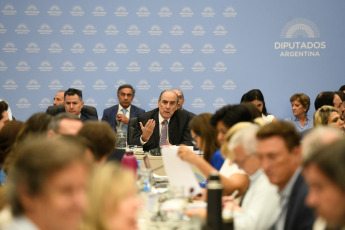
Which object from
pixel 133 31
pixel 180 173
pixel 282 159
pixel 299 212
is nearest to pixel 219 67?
pixel 133 31

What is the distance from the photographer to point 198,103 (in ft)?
29.2

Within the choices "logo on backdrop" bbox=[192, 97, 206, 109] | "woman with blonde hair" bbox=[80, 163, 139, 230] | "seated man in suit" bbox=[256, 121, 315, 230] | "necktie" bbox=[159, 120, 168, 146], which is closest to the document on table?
"seated man in suit" bbox=[256, 121, 315, 230]

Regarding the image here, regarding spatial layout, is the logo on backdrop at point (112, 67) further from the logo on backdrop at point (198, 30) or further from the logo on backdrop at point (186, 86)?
the logo on backdrop at point (198, 30)

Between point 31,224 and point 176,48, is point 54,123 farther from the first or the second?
point 176,48

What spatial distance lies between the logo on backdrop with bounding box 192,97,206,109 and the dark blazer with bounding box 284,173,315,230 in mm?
6509

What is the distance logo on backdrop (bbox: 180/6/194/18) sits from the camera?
8.86 metres

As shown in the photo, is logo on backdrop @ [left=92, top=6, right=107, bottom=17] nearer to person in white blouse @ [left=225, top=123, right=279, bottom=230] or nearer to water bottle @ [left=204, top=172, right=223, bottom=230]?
person in white blouse @ [left=225, top=123, right=279, bottom=230]

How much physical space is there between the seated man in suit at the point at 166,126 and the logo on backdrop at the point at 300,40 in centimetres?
278

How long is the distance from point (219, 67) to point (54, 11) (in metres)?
2.97

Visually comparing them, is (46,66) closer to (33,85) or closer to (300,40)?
(33,85)

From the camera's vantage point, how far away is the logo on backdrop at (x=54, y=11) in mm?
8859

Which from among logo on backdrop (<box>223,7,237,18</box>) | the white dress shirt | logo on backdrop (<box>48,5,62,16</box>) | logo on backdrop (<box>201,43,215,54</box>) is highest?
logo on backdrop (<box>48,5,62,16</box>)

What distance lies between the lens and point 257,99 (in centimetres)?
705

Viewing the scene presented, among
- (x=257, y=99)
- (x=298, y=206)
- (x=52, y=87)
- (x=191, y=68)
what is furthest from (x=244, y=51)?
(x=298, y=206)
